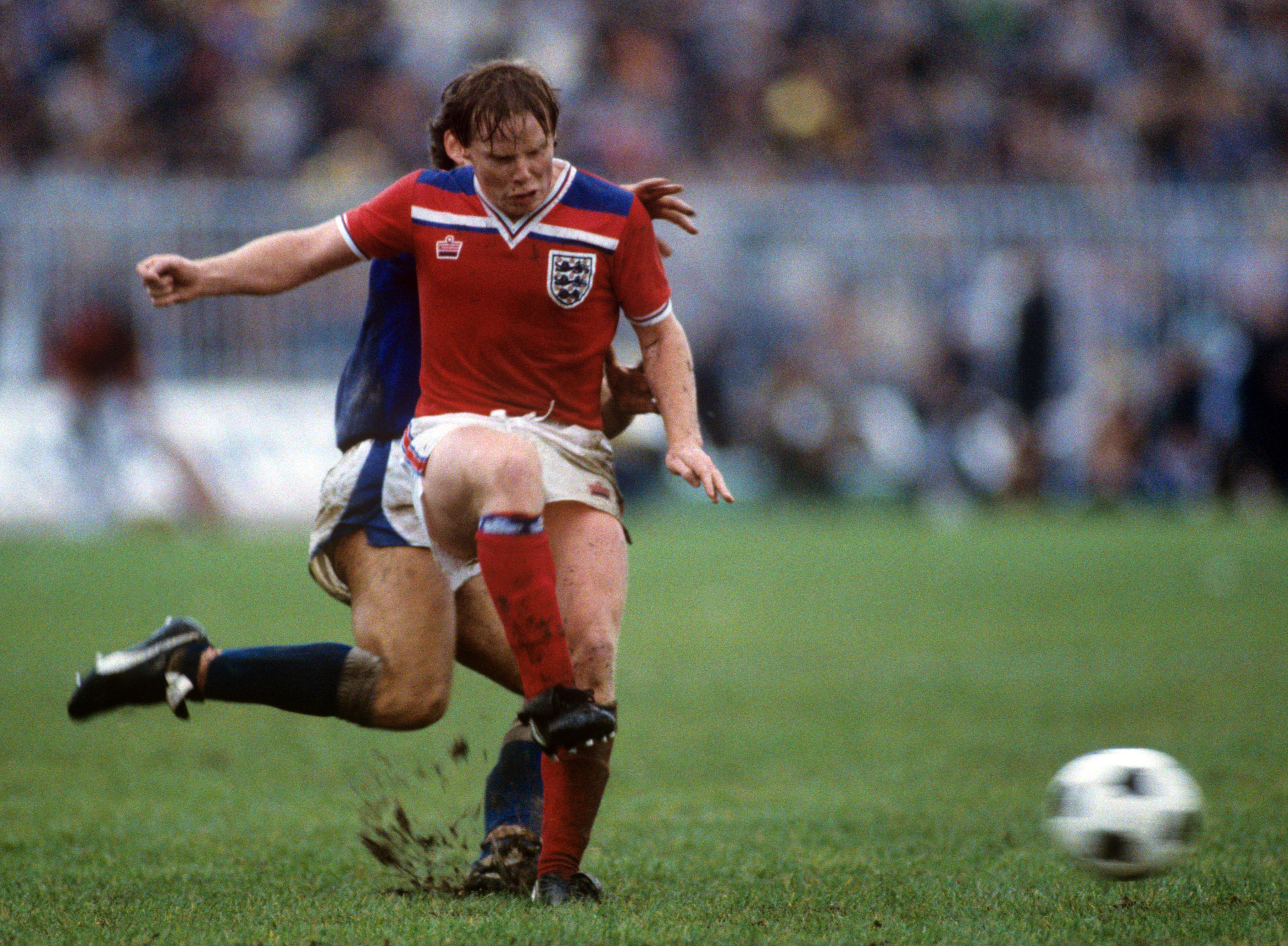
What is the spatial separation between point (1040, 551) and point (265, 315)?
25.8ft

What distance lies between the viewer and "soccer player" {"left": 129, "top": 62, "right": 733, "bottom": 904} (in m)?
3.77

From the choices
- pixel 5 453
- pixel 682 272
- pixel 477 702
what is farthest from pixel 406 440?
pixel 682 272

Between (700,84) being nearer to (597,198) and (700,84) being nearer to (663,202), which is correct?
(663,202)

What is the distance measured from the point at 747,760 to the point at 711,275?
11.6 meters

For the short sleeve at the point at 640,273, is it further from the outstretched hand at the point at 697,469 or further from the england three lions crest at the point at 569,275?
the outstretched hand at the point at 697,469

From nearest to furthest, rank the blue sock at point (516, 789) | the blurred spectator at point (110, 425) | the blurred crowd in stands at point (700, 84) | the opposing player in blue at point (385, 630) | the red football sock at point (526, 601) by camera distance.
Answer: the red football sock at point (526, 601) < the opposing player in blue at point (385, 630) < the blue sock at point (516, 789) < the blurred spectator at point (110, 425) < the blurred crowd in stands at point (700, 84)

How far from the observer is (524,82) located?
3.89 m

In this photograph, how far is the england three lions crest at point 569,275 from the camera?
4055mm

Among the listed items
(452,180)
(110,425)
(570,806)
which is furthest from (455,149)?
(110,425)

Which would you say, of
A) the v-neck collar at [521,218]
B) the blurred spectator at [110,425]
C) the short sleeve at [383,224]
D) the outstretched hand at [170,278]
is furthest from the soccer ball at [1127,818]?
the blurred spectator at [110,425]

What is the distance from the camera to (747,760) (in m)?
6.42

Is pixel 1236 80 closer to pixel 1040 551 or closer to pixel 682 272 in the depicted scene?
pixel 682 272

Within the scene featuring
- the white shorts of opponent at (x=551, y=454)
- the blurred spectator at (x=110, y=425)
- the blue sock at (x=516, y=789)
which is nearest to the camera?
the white shorts of opponent at (x=551, y=454)

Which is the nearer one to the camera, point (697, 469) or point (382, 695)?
point (697, 469)
